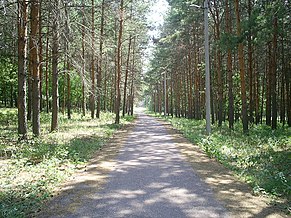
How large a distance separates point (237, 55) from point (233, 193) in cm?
2658

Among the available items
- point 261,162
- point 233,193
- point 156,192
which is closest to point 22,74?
point 156,192

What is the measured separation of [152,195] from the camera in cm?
585

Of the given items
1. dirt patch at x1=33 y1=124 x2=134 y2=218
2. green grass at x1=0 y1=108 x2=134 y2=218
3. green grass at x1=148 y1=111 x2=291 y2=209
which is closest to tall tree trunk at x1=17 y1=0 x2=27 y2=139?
green grass at x1=0 y1=108 x2=134 y2=218

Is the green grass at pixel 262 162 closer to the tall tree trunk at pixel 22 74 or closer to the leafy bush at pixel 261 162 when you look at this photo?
the leafy bush at pixel 261 162

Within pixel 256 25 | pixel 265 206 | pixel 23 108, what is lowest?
pixel 265 206

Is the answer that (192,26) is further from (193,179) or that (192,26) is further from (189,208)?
(189,208)

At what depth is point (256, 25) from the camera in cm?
1364

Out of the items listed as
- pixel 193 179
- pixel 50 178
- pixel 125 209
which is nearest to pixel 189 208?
pixel 125 209

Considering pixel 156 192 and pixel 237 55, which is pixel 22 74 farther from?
pixel 237 55

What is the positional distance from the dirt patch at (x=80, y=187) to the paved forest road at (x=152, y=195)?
0.44 feet

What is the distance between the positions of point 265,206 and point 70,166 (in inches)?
216

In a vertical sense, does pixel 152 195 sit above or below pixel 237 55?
below

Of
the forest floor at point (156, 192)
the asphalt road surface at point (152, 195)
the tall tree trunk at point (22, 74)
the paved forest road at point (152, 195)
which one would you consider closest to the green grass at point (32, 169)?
the forest floor at point (156, 192)

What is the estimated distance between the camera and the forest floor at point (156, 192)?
501 cm
